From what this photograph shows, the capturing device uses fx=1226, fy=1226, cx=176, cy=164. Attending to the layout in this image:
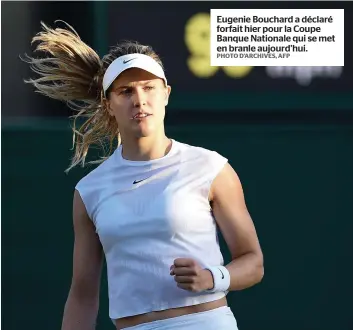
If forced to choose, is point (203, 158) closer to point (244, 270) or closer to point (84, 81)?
point (244, 270)

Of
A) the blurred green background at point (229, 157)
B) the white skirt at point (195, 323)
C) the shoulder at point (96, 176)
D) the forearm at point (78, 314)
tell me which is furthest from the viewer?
the blurred green background at point (229, 157)

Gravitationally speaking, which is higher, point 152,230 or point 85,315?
point 152,230

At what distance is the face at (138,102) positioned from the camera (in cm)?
370

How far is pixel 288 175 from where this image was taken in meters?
6.21

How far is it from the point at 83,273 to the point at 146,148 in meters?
0.47

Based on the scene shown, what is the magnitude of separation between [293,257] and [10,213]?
4.76 ft

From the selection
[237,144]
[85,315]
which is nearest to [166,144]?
[85,315]

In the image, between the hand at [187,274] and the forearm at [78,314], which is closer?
the hand at [187,274]

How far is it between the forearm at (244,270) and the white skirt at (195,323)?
0.10m

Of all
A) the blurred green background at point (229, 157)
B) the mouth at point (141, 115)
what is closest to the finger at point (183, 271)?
the mouth at point (141, 115)

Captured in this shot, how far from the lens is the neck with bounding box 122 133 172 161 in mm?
3754

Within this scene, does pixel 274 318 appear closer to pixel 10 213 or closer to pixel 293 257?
pixel 293 257

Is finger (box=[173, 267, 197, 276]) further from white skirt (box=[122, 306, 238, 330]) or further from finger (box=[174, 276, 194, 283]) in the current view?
white skirt (box=[122, 306, 238, 330])

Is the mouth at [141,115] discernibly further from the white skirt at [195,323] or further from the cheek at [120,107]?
the white skirt at [195,323]
